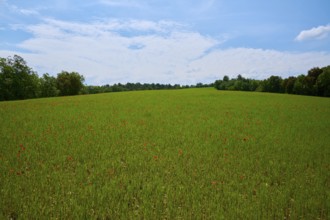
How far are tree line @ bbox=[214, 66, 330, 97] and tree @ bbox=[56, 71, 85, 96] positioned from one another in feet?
265

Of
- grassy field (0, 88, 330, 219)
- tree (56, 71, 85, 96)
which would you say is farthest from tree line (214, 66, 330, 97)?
tree (56, 71, 85, 96)

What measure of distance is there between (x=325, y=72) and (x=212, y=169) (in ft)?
264

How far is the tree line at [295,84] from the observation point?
63.5 meters

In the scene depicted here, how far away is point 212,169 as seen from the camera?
620 centimetres

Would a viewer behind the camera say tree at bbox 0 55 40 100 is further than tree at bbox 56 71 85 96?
No

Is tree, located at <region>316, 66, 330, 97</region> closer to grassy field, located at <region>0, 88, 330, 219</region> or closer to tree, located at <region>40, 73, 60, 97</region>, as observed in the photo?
grassy field, located at <region>0, 88, 330, 219</region>

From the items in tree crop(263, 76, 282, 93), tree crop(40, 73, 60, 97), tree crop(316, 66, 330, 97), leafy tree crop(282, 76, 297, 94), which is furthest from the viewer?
tree crop(263, 76, 282, 93)

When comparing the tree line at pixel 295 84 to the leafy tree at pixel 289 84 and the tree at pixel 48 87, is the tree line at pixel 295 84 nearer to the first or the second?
the leafy tree at pixel 289 84

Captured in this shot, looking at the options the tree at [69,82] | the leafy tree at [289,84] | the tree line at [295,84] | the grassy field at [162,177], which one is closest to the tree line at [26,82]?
the tree at [69,82]

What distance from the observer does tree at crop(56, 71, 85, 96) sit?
74994 millimetres

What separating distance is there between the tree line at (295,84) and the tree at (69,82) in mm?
80653

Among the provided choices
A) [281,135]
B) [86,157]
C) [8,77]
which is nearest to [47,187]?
[86,157]

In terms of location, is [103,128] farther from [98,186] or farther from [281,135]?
[281,135]

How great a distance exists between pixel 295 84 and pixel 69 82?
9469 centimetres
